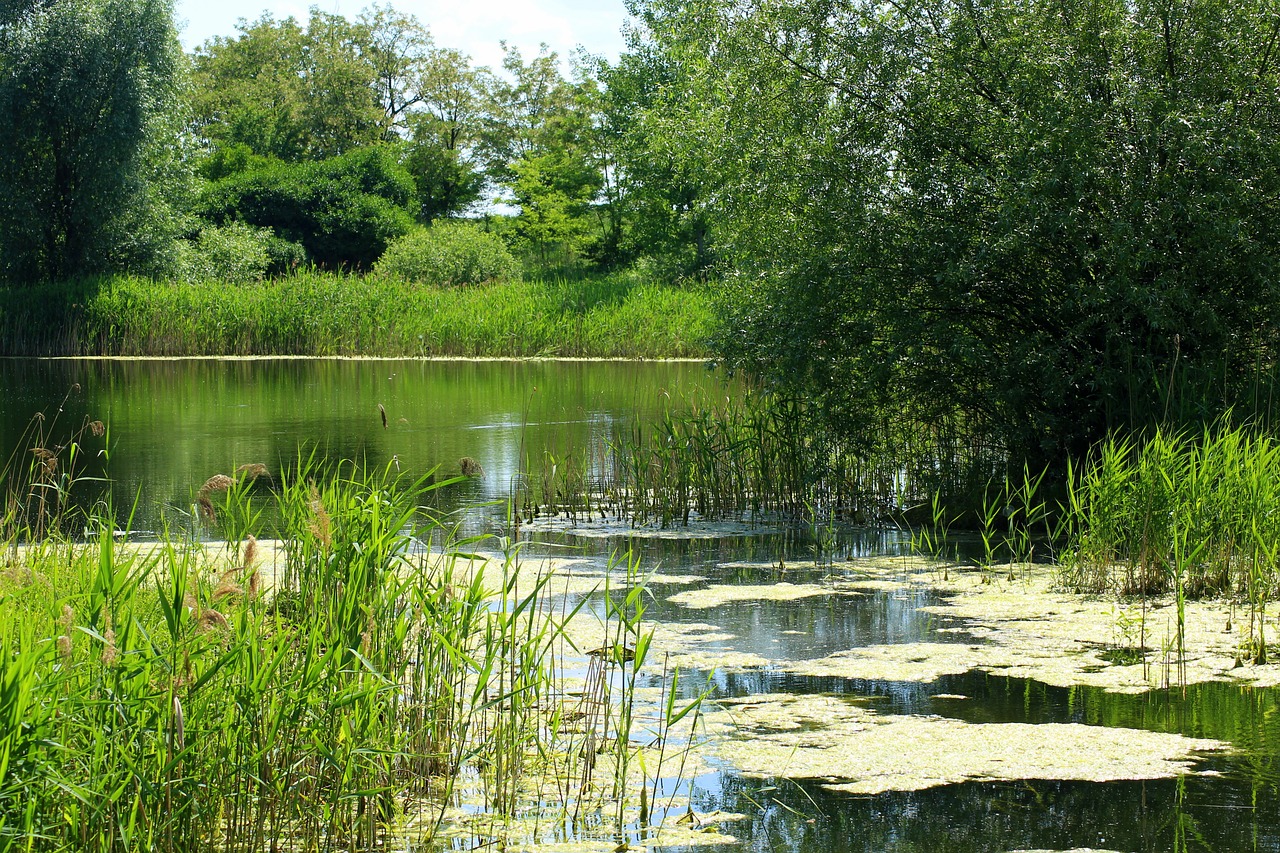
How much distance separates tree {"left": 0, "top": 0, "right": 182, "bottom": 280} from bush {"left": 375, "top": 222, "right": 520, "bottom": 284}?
6.71m

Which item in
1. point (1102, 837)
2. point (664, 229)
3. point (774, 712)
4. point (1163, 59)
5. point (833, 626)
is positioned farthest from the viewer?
point (664, 229)

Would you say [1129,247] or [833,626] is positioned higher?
[1129,247]

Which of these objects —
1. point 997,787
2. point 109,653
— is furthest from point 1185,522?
point 109,653

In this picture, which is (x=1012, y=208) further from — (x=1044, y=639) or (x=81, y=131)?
(x=81, y=131)

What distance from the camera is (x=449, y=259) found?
122 feet

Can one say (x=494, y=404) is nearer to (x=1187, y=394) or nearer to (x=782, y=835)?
(x=1187, y=394)

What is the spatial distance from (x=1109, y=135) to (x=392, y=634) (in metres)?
6.88

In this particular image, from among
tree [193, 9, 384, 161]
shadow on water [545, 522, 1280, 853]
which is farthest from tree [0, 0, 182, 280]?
shadow on water [545, 522, 1280, 853]

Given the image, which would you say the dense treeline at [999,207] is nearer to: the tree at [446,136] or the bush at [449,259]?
the bush at [449,259]

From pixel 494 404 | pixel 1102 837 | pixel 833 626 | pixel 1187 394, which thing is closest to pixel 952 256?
pixel 1187 394

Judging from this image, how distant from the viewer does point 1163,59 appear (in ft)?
30.2

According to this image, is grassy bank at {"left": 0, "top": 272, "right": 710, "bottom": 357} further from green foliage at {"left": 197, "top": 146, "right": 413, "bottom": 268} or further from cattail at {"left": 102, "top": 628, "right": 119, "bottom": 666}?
cattail at {"left": 102, "top": 628, "right": 119, "bottom": 666}

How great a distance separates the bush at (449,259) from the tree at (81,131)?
22.0ft

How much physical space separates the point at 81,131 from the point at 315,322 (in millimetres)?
8550
